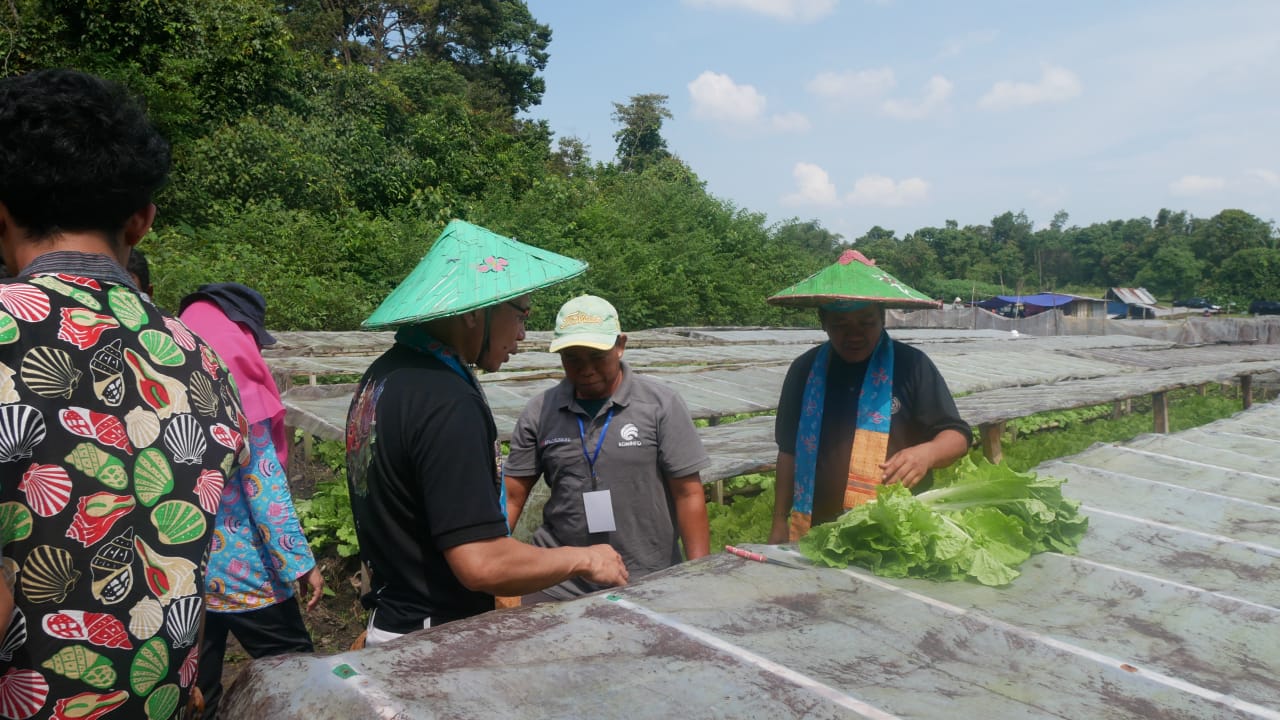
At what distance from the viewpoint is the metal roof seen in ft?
4.26

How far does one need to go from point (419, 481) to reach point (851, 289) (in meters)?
1.68

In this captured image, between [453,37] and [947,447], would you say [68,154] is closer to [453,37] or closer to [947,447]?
[947,447]

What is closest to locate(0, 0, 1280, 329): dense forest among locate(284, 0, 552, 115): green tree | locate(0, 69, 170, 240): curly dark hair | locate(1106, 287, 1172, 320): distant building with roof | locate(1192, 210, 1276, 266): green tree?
locate(284, 0, 552, 115): green tree

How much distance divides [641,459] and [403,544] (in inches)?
40.9

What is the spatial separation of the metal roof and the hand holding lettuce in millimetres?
52

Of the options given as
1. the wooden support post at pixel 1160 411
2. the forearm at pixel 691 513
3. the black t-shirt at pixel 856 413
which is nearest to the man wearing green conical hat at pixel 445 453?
Result: the forearm at pixel 691 513

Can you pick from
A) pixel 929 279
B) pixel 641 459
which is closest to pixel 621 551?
pixel 641 459

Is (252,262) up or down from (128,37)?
down

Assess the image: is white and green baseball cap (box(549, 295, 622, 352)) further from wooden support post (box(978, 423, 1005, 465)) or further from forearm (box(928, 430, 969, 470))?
wooden support post (box(978, 423, 1005, 465))

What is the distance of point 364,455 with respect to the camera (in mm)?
1776

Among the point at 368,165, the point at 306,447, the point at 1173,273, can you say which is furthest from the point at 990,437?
the point at 1173,273

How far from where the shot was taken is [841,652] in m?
1.59

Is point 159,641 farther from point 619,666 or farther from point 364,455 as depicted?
point 619,666

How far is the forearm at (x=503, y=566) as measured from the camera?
5.25ft
